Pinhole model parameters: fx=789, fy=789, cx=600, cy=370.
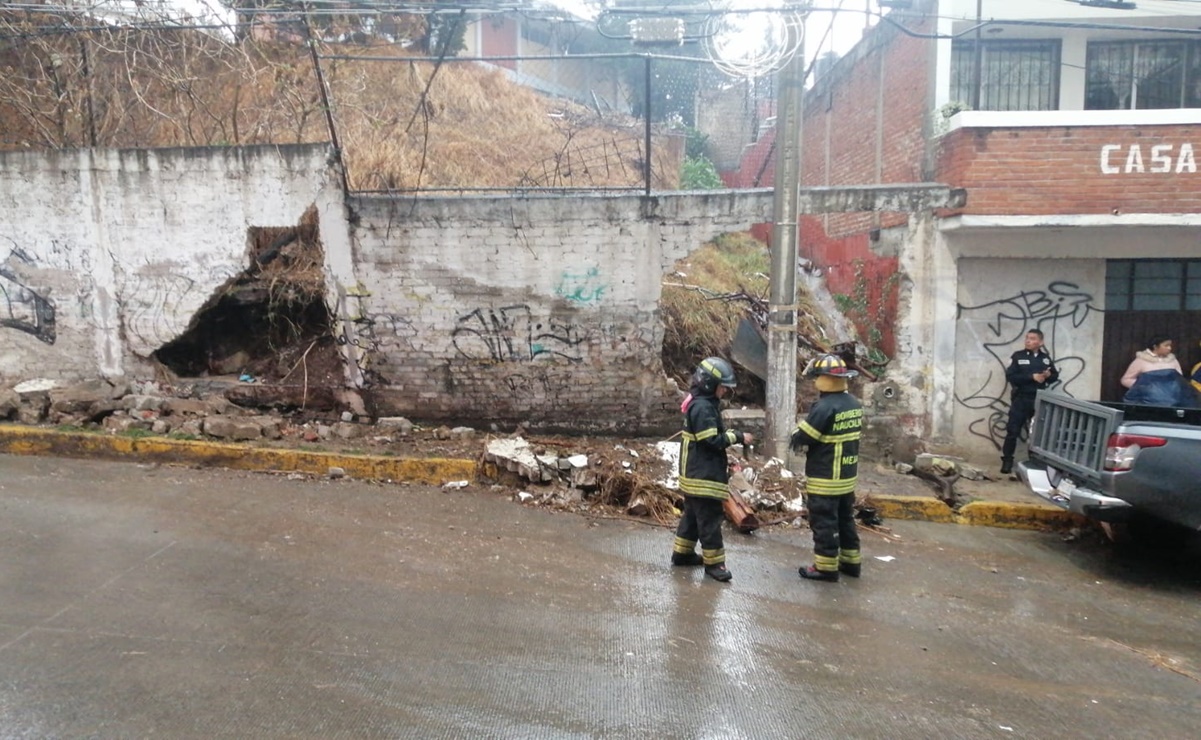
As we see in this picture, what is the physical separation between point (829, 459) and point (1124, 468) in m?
2.11

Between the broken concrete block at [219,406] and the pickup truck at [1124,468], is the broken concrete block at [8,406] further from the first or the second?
the pickup truck at [1124,468]

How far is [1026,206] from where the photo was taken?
7.76 metres

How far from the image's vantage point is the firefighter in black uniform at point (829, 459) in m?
5.22

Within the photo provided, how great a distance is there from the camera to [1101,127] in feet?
25.1

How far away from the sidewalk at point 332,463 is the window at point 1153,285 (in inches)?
121

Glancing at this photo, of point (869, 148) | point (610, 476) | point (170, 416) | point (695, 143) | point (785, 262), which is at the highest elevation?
point (695, 143)

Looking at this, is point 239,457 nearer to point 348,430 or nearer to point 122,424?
point 348,430

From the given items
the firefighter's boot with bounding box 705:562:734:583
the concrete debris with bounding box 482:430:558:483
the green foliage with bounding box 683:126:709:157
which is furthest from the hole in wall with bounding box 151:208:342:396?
the green foliage with bounding box 683:126:709:157

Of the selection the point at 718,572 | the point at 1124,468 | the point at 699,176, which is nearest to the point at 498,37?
the point at 699,176

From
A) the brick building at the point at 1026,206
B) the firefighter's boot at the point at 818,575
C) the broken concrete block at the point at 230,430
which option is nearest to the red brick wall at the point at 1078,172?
the brick building at the point at 1026,206

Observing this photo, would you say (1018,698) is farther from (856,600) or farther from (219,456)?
(219,456)

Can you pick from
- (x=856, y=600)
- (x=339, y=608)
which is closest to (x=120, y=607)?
(x=339, y=608)

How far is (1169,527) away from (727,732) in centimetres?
476

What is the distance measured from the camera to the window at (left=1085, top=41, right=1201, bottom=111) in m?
9.20
